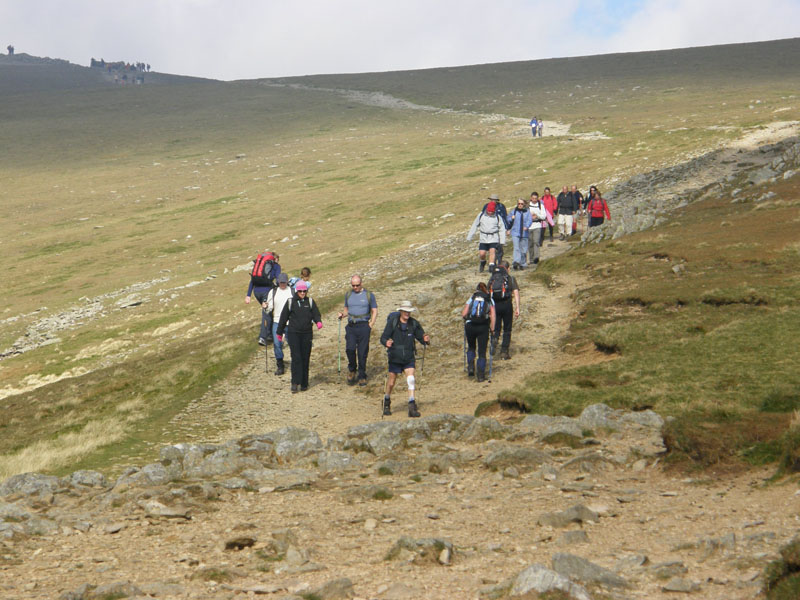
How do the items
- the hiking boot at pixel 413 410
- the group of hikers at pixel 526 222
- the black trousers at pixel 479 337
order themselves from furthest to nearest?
the group of hikers at pixel 526 222
the black trousers at pixel 479 337
the hiking boot at pixel 413 410

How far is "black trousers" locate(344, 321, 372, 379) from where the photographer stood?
1883 cm

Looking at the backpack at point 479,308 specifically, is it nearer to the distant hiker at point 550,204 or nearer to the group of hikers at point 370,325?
the group of hikers at point 370,325

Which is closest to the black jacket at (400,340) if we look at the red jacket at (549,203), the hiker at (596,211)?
the hiker at (596,211)

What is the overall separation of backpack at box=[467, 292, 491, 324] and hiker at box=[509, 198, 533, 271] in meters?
9.14

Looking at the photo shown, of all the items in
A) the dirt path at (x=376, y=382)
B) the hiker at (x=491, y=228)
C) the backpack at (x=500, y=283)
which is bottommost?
the dirt path at (x=376, y=382)

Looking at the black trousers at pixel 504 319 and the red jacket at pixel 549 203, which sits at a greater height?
the red jacket at pixel 549 203

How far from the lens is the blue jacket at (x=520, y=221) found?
27000 millimetres

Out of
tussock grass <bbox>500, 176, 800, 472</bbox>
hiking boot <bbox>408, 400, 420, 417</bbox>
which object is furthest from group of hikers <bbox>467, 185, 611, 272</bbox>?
hiking boot <bbox>408, 400, 420, 417</bbox>

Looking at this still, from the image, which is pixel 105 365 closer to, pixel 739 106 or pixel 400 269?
pixel 400 269

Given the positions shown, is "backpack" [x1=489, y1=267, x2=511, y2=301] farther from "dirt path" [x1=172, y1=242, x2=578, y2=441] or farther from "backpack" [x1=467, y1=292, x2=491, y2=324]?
"dirt path" [x1=172, y1=242, x2=578, y2=441]

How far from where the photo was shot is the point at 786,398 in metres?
13.3

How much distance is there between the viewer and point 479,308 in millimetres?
17781

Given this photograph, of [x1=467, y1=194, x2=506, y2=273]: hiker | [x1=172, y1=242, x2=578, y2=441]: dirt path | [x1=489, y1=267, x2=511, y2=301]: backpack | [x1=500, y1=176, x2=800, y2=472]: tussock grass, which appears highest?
[x1=467, y1=194, x2=506, y2=273]: hiker

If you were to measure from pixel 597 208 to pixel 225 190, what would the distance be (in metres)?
45.9
